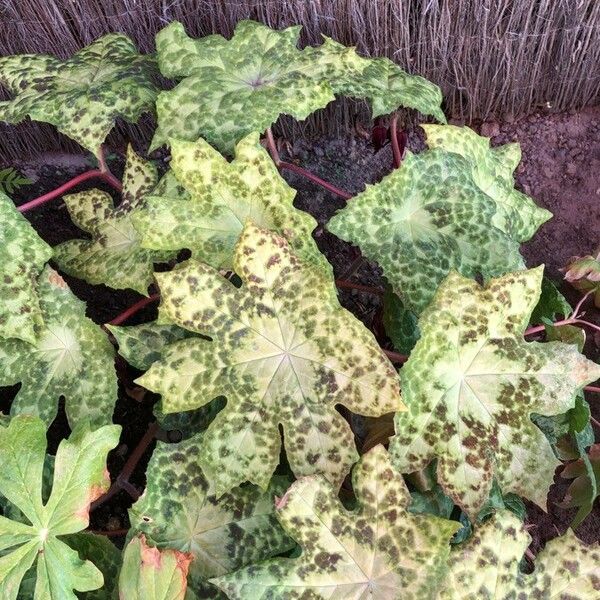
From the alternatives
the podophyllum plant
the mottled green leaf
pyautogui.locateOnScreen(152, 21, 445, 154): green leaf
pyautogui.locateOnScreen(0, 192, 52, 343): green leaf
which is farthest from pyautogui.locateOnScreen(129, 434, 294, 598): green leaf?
the mottled green leaf

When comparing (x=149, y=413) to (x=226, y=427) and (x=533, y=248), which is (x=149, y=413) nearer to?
(x=226, y=427)

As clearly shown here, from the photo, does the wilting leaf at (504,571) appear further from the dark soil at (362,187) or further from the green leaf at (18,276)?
the green leaf at (18,276)

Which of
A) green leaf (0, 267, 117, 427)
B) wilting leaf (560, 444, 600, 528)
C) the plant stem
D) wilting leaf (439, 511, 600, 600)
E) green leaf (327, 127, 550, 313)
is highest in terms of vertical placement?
green leaf (327, 127, 550, 313)

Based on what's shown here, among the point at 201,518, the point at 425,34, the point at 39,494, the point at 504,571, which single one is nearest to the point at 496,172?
the point at 425,34

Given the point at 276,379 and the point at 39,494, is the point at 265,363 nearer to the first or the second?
the point at 276,379

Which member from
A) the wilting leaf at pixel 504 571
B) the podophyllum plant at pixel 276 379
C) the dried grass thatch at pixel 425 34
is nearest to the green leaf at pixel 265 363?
the podophyllum plant at pixel 276 379

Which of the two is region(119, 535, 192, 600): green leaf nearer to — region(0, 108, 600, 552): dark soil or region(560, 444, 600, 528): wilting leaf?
region(0, 108, 600, 552): dark soil
